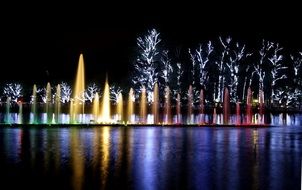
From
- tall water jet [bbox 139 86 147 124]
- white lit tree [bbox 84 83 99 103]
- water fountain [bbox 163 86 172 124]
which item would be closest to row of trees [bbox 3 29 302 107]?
tall water jet [bbox 139 86 147 124]

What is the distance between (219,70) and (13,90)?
30.5m

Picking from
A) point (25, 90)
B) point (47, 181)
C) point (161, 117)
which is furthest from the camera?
point (25, 90)

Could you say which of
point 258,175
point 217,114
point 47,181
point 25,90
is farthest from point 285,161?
point 25,90

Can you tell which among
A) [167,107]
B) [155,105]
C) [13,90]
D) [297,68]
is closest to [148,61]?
[155,105]

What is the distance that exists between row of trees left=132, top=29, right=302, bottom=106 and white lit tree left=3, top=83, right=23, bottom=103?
950 inches

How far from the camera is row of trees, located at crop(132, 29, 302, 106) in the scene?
45.7 metres

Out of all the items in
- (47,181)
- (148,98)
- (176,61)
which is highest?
(176,61)

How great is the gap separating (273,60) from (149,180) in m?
40.8

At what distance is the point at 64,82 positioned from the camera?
231 ft

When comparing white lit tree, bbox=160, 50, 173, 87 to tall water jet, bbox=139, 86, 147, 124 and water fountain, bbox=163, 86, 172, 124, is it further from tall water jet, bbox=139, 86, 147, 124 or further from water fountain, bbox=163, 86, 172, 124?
tall water jet, bbox=139, 86, 147, 124

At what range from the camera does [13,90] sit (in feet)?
215

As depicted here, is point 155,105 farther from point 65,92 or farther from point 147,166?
point 147,166

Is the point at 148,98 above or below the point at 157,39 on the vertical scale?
below

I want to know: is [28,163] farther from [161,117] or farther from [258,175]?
[161,117]
